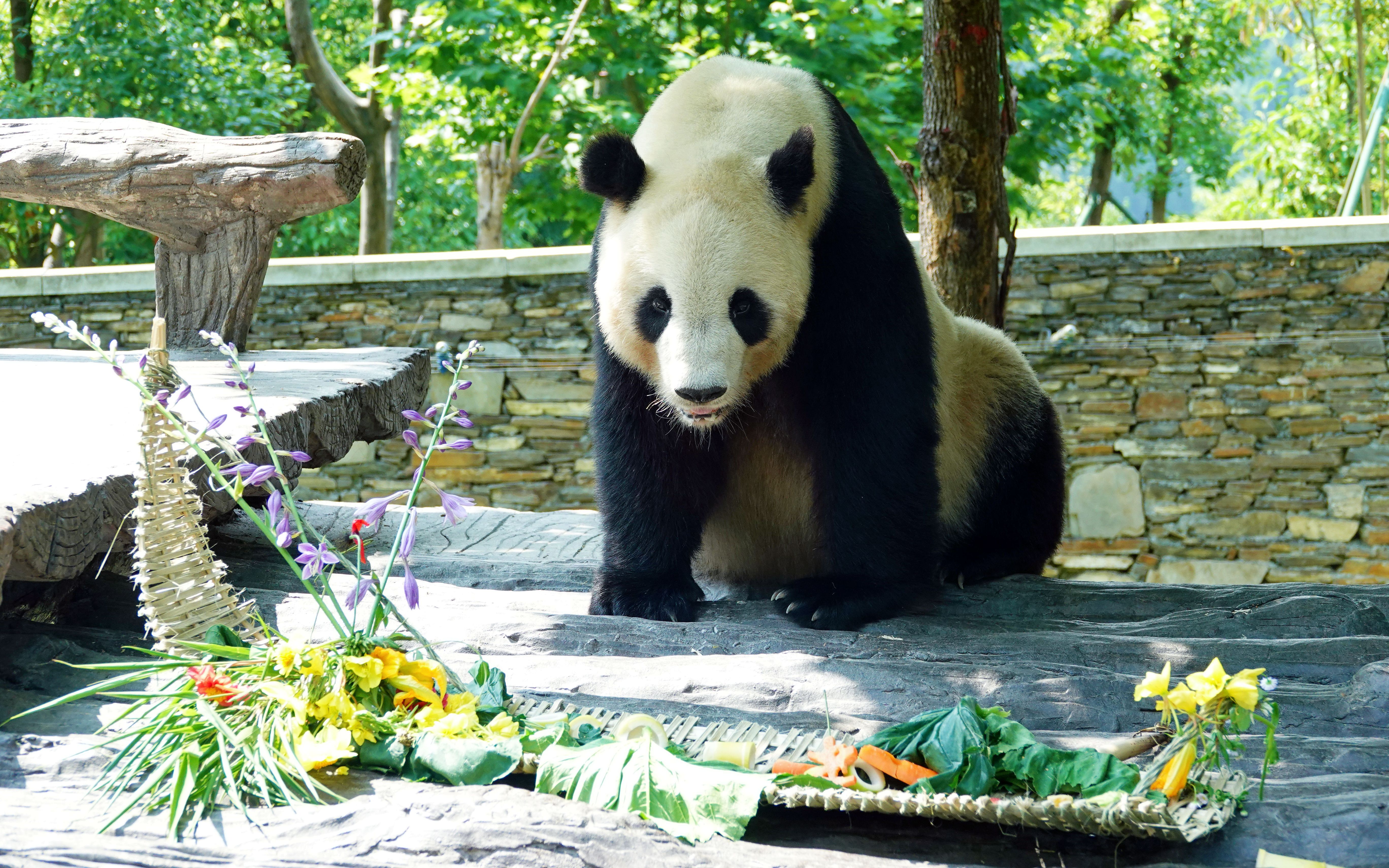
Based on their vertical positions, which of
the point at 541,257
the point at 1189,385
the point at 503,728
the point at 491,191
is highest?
the point at 491,191

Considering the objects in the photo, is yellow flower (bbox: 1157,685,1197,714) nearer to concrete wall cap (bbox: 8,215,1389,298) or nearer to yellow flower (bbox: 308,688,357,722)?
yellow flower (bbox: 308,688,357,722)

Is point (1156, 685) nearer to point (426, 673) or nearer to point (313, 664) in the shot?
point (426, 673)

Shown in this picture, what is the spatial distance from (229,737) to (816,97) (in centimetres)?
237

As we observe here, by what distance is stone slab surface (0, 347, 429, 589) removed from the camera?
7.09 ft

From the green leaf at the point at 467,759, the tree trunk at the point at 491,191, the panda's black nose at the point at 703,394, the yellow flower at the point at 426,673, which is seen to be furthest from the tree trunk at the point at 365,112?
the green leaf at the point at 467,759

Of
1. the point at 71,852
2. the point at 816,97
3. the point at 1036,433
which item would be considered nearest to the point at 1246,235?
the point at 1036,433

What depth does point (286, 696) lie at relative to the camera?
1977 millimetres

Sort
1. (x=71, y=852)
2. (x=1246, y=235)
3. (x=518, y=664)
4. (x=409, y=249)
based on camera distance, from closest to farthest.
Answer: (x=71, y=852), (x=518, y=664), (x=1246, y=235), (x=409, y=249)

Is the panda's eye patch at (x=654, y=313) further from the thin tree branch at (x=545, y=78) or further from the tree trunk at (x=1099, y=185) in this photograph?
the tree trunk at (x=1099, y=185)

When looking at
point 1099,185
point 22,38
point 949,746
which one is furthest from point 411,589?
point 1099,185

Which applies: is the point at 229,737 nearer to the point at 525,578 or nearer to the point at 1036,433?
the point at 525,578

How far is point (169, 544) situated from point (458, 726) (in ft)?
2.69

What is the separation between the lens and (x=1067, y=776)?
71.9 inches

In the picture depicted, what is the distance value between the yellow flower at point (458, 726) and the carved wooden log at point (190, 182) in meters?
2.58
